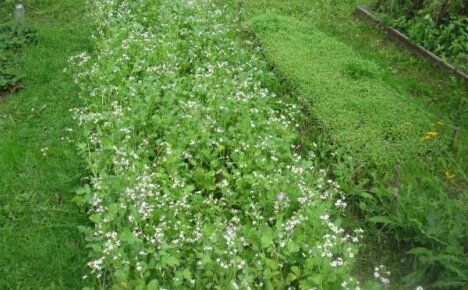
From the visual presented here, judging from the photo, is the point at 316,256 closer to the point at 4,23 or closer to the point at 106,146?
the point at 106,146

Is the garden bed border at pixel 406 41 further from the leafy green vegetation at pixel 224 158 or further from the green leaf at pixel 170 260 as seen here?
the green leaf at pixel 170 260

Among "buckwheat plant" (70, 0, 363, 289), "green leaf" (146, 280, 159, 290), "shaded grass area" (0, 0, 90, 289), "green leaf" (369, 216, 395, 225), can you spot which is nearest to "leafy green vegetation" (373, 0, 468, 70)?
"buckwheat plant" (70, 0, 363, 289)

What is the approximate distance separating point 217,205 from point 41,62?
139 inches

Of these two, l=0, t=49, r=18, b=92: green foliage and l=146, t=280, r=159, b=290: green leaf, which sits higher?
l=146, t=280, r=159, b=290: green leaf

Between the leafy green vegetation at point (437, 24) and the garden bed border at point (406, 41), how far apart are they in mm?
76

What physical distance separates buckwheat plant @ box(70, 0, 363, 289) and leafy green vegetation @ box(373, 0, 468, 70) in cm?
208

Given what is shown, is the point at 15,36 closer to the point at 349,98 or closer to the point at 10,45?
the point at 10,45

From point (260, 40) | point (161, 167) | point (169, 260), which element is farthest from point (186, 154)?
point (260, 40)

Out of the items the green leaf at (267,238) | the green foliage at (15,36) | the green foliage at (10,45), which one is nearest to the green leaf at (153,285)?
the green leaf at (267,238)

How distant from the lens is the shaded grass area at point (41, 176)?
12.6 ft

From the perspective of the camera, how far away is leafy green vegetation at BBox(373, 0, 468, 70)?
20.4 feet

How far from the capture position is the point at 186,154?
426 centimetres

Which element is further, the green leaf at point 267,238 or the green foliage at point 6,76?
the green foliage at point 6,76

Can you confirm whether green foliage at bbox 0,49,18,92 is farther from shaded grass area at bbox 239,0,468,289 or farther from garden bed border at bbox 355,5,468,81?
garden bed border at bbox 355,5,468,81
